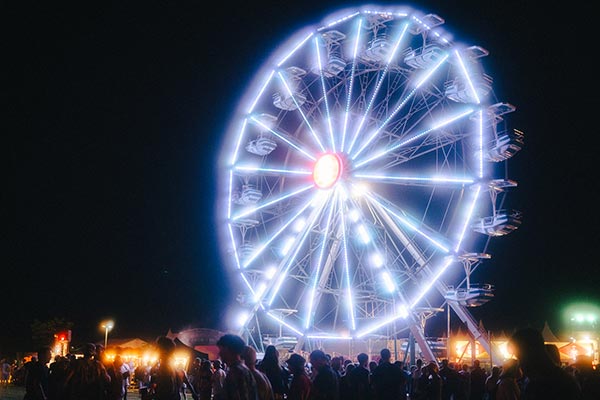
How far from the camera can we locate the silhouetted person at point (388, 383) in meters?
9.93

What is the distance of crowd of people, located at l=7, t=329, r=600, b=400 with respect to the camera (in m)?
4.51

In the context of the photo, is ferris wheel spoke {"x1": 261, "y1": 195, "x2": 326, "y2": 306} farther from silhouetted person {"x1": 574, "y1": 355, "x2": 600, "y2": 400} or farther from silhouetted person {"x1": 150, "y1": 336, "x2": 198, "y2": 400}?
silhouetted person {"x1": 150, "y1": 336, "x2": 198, "y2": 400}

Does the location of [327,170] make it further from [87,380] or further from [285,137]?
[87,380]

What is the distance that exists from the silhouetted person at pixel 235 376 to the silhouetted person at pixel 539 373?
2.36 meters

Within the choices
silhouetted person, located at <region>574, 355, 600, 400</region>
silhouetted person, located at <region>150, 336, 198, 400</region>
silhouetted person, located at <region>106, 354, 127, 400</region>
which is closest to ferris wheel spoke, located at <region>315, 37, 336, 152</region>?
silhouetted person, located at <region>106, 354, 127, 400</region>

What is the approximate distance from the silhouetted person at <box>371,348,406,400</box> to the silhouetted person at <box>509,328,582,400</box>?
5.56 metres

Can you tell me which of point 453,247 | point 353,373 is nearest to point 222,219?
point 453,247

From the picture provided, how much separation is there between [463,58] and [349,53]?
4.60m

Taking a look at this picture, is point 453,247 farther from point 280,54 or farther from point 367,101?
point 280,54

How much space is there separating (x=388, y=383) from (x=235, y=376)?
4803 millimetres

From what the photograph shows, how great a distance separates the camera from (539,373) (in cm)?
446

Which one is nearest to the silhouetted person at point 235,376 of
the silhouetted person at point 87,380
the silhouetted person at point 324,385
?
the silhouetted person at point 324,385

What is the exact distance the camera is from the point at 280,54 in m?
26.4

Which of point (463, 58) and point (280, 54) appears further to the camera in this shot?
point (280, 54)
